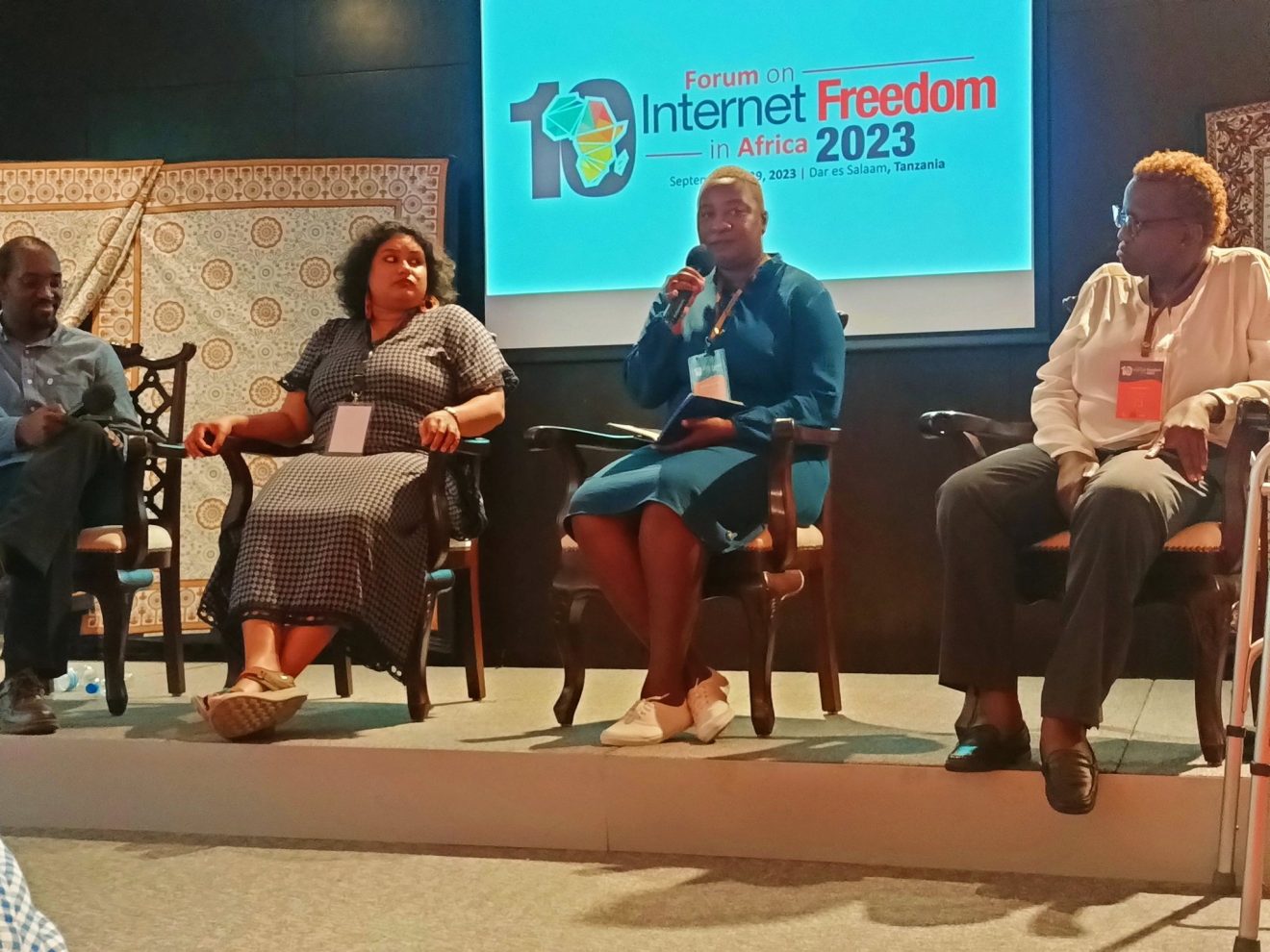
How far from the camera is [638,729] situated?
8.77 ft

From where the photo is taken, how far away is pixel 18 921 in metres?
0.90

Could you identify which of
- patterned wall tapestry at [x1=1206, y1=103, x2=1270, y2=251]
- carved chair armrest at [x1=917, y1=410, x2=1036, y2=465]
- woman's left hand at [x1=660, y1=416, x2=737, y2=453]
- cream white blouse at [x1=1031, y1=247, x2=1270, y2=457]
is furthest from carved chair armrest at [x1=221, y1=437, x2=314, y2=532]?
patterned wall tapestry at [x1=1206, y1=103, x2=1270, y2=251]

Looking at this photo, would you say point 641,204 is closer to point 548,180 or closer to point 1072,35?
point 548,180

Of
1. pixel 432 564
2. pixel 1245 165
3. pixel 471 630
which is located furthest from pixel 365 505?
pixel 1245 165

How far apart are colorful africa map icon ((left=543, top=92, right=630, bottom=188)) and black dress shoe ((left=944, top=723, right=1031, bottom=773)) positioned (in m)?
2.28

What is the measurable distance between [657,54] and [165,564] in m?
2.02

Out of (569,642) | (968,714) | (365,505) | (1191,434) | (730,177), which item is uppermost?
(730,177)

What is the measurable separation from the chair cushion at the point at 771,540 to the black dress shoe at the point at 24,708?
119cm

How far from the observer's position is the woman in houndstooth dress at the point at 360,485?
290 centimetres

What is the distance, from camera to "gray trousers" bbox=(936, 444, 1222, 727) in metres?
2.27

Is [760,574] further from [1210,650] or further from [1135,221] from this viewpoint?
[1135,221]

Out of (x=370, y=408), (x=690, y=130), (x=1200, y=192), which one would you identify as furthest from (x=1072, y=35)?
(x=370, y=408)

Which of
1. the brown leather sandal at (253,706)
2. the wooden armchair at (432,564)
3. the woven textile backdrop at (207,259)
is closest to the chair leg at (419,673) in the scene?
the wooden armchair at (432,564)

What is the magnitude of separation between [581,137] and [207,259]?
125cm
